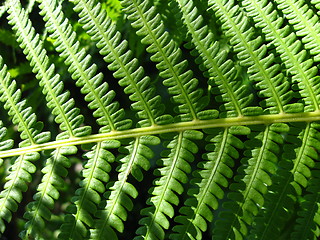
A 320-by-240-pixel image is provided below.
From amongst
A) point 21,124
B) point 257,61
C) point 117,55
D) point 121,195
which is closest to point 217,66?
point 257,61

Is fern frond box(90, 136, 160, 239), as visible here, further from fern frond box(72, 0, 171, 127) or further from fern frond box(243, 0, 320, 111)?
fern frond box(243, 0, 320, 111)

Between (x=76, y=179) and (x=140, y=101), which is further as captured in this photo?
(x=76, y=179)

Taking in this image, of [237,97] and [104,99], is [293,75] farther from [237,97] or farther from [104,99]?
[104,99]

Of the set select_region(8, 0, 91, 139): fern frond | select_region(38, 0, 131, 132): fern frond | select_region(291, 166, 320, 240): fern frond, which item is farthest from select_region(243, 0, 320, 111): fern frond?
select_region(8, 0, 91, 139): fern frond

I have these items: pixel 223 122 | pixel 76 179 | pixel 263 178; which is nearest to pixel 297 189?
pixel 263 178

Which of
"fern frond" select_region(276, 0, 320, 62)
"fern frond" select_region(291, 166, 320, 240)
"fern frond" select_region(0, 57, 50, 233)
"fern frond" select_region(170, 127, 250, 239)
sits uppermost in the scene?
"fern frond" select_region(276, 0, 320, 62)

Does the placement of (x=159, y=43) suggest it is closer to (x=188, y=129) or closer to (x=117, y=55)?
(x=117, y=55)
